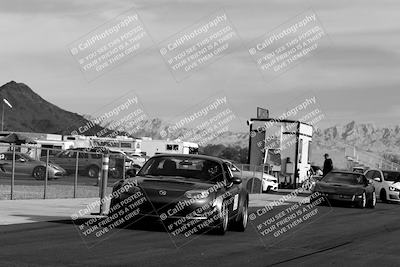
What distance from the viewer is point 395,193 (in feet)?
110

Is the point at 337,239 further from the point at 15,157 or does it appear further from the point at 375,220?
the point at 15,157

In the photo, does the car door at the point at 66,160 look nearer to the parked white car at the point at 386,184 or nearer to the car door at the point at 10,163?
the car door at the point at 10,163

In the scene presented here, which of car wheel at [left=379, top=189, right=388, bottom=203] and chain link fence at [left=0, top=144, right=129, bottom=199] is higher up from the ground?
chain link fence at [left=0, top=144, right=129, bottom=199]

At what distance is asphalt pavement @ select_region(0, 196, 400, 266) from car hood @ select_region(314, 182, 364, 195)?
1039 centimetres

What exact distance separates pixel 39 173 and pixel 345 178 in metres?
11.3

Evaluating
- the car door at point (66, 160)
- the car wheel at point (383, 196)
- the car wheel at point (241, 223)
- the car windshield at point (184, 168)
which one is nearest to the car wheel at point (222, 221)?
the car windshield at point (184, 168)

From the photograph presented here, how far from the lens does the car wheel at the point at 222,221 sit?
13539mm

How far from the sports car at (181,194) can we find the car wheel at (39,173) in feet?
27.8

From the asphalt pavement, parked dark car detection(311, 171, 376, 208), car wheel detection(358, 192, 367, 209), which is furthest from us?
car wheel detection(358, 192, 367, 209)

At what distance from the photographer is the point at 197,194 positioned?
13.2 meters

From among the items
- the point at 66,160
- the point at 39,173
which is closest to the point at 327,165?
the point at 66,160

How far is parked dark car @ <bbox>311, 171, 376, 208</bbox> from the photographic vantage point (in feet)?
87.4

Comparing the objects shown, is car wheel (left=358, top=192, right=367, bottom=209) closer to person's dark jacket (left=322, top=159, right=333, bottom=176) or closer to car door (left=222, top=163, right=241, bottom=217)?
person's dark jacket (left=322, top=159, right=333, bottom=176)

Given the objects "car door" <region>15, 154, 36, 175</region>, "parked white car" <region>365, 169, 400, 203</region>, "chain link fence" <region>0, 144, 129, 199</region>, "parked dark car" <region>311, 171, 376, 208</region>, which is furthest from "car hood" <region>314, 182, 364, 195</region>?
"car door" <region>15, 154, 36, 175</region>
